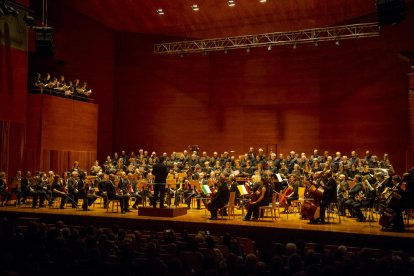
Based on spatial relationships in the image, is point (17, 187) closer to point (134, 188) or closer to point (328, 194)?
point (134, 188)

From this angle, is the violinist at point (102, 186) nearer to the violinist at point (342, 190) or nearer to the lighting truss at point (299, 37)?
the violinist at point (342, 190)

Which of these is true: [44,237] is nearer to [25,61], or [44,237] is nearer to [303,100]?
[25,61]

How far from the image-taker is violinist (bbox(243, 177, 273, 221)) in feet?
32.9

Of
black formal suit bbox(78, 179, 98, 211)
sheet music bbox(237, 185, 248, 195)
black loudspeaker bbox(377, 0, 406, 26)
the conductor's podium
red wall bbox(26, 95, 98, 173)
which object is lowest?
the conductor's podium

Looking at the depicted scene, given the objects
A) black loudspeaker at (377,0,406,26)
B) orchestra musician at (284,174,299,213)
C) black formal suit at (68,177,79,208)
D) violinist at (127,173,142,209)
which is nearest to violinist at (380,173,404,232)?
orchestra musician at (284,174,299,213)

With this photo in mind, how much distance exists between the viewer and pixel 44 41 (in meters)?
13.8

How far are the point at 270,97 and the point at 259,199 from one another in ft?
29.5

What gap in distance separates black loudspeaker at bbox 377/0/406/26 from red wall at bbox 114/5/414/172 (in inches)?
231

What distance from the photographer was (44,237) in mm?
5617

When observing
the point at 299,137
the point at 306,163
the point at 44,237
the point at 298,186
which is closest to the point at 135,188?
the point at 298,186

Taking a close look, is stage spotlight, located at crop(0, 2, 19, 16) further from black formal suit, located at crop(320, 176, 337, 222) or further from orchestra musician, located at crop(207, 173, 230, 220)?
black formal suit, located at crop(320, 176, 337, 222)

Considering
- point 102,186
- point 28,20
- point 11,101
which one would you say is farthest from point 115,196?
point 28,20

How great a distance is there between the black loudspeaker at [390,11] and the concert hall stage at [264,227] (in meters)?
4.71

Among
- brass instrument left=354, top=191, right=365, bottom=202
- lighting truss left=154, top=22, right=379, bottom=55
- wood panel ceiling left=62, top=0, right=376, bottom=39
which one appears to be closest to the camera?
brass instrument left=354, top=191, right=365, bottom=202
